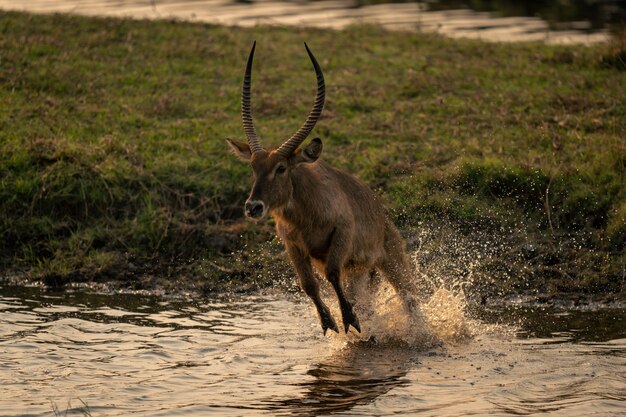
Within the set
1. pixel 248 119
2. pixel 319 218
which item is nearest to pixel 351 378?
pixel 319 218

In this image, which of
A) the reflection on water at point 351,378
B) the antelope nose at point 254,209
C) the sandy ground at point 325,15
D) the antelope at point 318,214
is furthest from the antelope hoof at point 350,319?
the sandy ground at point 325,15

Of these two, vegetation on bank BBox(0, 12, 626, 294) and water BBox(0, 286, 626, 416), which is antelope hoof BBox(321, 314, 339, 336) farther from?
vegetation on bank BBox(0, 12, 626, 294)

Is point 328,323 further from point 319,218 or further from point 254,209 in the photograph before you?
point 254,209

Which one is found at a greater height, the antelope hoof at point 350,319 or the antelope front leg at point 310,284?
the antelope front leg at point 310,284

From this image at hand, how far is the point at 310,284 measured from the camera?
23.8 feet

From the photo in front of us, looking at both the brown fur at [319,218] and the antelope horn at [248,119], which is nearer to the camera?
the brown fur at [319,218]

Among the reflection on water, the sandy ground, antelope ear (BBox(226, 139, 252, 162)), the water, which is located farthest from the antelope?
the sandy ground

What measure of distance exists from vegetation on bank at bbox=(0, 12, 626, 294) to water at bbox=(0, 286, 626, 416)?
582mm

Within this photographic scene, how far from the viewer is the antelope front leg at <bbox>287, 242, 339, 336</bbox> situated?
721 centimetres

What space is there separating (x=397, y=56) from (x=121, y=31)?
3256mm

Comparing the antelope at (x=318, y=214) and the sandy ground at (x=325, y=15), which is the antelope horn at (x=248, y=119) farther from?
the sandy ground at (x=325, y=15)

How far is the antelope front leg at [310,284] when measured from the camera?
23.6 feet

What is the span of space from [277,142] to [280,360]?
3.62 m

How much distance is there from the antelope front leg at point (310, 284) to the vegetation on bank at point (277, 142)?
4.82 feet
